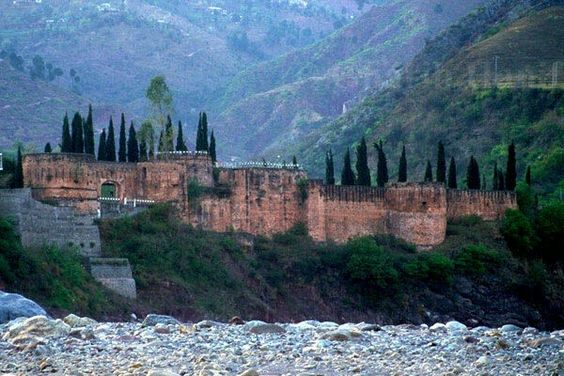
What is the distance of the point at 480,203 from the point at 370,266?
8.03m

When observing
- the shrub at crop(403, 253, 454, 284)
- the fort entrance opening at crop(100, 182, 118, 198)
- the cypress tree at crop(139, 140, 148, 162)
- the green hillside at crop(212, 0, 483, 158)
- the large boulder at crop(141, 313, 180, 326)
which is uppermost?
the green hillside at crop(212, 0, 483, 158)

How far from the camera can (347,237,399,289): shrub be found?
65625 millimetres

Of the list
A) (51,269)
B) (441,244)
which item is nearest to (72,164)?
(51,269)

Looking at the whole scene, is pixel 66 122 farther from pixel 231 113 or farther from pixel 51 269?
pixel 231 113

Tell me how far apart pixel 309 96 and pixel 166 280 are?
91.4 metres

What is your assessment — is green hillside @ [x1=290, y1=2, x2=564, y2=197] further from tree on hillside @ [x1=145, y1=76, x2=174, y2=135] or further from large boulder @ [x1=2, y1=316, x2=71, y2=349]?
large boulder @ [x1=2, y1=316, x2=71, y2=349]

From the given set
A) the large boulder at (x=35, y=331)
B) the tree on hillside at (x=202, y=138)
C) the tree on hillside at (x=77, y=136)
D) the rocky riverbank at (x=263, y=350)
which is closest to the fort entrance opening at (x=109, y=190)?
the tree on hillside at (x=77, y=136)

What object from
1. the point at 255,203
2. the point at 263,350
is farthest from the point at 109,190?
the point at 263,350

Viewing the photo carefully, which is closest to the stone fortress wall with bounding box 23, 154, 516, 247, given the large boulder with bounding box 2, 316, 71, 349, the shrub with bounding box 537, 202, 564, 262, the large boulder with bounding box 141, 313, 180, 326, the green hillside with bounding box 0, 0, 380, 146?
the shrub with bounding box 537, 202, 564, 262

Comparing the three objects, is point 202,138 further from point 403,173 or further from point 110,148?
point 403,173

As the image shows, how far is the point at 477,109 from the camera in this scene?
102 m

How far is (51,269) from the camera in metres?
54.0

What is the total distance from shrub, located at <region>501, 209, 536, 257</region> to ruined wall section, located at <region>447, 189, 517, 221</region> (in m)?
0.71

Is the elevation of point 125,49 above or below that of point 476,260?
above
